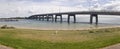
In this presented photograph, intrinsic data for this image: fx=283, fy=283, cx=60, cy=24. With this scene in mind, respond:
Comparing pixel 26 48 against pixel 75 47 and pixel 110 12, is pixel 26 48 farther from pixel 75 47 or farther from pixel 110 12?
pixel 110 12

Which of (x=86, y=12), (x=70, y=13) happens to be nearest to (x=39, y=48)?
(x=86, y=12)

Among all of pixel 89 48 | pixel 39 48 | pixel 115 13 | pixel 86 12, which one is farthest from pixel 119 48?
pixel 86 12

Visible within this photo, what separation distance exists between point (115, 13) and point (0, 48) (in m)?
108

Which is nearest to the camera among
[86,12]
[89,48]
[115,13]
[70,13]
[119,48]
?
[119,48]

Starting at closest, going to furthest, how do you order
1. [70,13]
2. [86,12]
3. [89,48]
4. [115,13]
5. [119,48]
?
[119,48] → [89,48] → [115,13] → [86,12] → [70,13]

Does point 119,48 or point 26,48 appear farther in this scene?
point 26,48

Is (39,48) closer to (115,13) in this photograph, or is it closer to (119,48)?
(119,48)

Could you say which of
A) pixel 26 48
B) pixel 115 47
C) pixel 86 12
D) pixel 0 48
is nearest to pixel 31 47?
pixel 26 48

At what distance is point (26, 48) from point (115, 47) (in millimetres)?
5634

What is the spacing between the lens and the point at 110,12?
395 ft

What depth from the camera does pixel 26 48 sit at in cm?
1734

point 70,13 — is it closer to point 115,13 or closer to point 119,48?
point 115,13

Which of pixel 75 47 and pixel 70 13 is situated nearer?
pixel 75 47

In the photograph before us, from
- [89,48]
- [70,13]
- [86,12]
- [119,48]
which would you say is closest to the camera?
[119,48]
